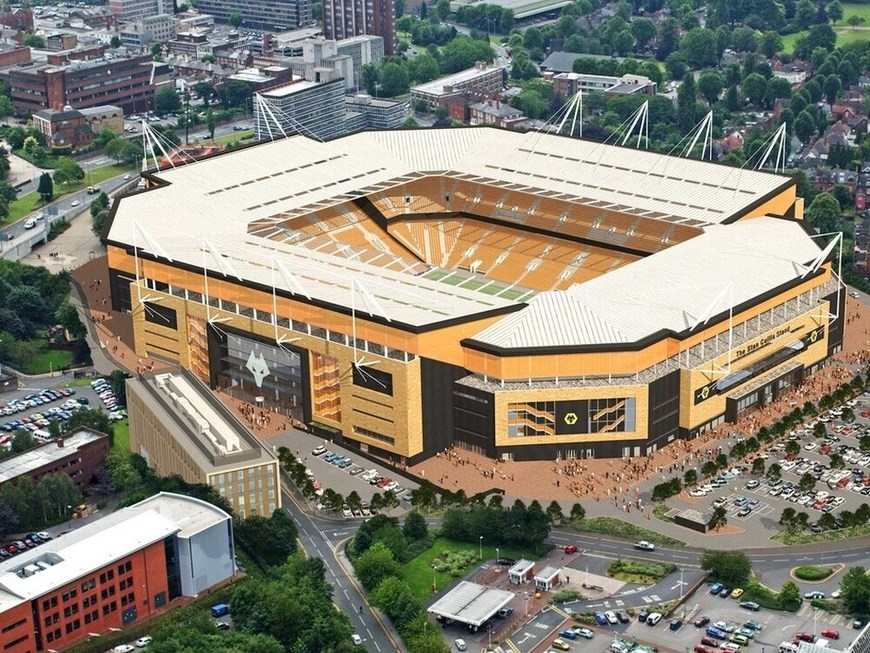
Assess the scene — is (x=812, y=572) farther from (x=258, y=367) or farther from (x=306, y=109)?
(x=306, y=109)

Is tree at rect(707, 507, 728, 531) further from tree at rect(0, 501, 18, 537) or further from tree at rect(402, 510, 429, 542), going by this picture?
tree at rect(0, 501, 18, 537)

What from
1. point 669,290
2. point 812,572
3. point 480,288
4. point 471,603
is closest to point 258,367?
point 480,288

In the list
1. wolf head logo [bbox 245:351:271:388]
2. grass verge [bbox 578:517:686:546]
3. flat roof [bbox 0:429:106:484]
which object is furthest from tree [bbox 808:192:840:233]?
flat roof [bbox 0:429:106:484]

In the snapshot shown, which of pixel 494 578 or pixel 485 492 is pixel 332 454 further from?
pixel 494 578

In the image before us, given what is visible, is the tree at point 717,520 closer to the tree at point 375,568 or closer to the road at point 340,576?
the tree at point 375,568

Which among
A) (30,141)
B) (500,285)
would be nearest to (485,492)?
(500,285)

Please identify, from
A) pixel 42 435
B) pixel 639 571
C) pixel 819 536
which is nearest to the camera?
pixel 639 571
